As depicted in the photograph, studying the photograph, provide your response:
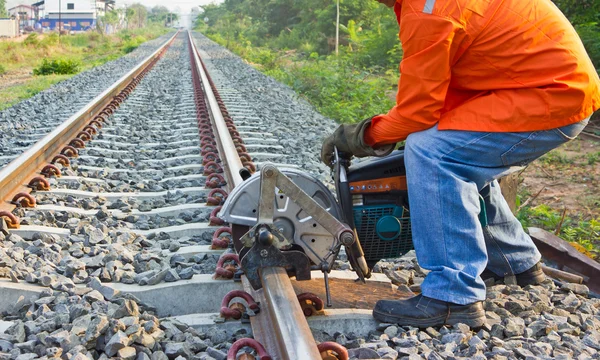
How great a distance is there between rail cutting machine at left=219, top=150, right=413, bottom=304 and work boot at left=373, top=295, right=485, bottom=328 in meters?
0.23

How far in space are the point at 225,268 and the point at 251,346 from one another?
81cm

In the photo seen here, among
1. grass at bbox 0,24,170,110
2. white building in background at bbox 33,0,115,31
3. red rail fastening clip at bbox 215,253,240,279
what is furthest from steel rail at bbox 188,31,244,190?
white building in background at bbox 33,0,115,31

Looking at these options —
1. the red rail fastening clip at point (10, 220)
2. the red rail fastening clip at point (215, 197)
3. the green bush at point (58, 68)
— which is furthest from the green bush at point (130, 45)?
the red rail fastening clip at point (10, 220)

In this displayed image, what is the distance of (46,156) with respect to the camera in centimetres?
552

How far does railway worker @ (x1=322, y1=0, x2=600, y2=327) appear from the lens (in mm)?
2688

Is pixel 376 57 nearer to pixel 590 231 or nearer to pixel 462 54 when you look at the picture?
pixel 590 231

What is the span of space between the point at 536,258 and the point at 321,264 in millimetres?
Answer: 1188

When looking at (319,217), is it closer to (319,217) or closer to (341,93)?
(319,217)

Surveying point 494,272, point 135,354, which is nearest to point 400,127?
point 494,272

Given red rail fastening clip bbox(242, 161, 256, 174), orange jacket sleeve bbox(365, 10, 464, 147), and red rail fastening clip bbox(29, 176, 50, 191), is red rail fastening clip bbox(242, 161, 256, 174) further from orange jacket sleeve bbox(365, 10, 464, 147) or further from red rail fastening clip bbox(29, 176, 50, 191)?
orange jacket sleeve bbox(365, 10, 464, 147)

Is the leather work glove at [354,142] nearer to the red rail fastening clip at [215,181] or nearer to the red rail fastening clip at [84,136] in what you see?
the red rail fastening clip at [215,181]

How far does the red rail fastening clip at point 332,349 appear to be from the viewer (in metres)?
2.40

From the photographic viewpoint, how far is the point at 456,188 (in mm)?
2824

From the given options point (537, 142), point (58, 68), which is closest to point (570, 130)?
point (537, 142)
